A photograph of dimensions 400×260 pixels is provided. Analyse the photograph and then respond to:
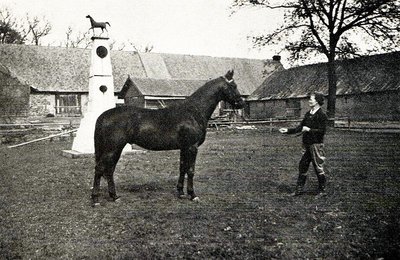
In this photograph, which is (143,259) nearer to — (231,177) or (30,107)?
(231,177)

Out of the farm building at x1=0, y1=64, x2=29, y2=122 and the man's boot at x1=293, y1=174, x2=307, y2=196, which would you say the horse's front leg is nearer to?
the man's boot at x1=293, y1=174, x2=307, y2=196

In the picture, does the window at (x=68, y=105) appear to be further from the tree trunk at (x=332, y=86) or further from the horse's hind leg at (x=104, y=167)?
the horse's hind leg at (x=104, y=167)

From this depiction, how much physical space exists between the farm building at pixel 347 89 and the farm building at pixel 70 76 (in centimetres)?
322

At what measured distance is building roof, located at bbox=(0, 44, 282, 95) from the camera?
41.3 metres

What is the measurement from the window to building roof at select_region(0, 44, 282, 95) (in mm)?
757

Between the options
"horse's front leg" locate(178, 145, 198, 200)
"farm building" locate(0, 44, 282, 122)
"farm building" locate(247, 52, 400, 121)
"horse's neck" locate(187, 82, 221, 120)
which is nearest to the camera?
"horse's front leg" locate(178, 145, 198, 200)

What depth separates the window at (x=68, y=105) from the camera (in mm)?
40750

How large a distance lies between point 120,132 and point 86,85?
35589 mm

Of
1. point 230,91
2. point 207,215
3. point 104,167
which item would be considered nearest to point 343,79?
point 230,91

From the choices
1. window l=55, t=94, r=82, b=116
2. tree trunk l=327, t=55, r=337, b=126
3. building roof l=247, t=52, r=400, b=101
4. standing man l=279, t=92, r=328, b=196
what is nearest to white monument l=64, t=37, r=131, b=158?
standing man l=279, t=92, r=328, b=196

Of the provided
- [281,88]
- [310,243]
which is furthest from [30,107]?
[310,243]

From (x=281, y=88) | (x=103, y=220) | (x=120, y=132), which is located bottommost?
(x=103, y=220)

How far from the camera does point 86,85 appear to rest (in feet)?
138

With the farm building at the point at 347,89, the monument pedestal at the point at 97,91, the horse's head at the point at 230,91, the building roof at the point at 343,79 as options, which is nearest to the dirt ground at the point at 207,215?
the horse's head at the point at 230,91
